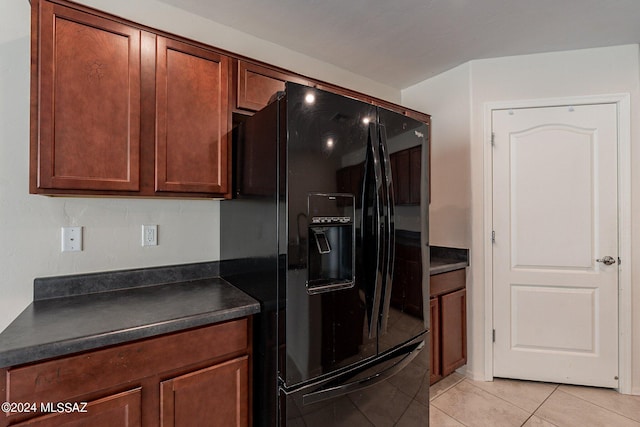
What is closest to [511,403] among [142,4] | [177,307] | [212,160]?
[177,307]

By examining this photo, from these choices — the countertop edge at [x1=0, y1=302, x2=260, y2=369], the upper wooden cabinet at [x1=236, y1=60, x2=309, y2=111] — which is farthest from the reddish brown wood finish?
the countertop edge at [x1=0, y1=302, x2=260, y2=369]

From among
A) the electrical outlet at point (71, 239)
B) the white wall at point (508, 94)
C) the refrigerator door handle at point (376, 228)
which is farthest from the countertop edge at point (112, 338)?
the white wall at point (508, 94)

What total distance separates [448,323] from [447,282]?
0.31m

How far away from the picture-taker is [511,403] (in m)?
2.11

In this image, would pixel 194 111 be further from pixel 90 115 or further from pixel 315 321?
pixel 315 321

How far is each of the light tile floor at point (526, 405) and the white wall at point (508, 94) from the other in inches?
7.4

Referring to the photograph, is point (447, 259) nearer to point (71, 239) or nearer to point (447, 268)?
point (447, 268)

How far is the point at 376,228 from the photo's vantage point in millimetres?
1422

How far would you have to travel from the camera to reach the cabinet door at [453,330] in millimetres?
2252

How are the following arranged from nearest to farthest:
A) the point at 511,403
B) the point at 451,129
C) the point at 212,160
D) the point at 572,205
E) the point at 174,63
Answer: the point at 174,63 < the point at 212,160 < the point at 511,403 < the point at 572,205 < the point at 451,129

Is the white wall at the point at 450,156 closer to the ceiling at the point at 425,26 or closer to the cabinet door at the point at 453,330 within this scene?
the ceiling at the point at 425,26

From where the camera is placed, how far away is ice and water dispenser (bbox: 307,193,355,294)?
4.19 feet

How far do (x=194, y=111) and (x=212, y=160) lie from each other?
255 mm

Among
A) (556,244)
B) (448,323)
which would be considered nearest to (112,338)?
(448,323)
